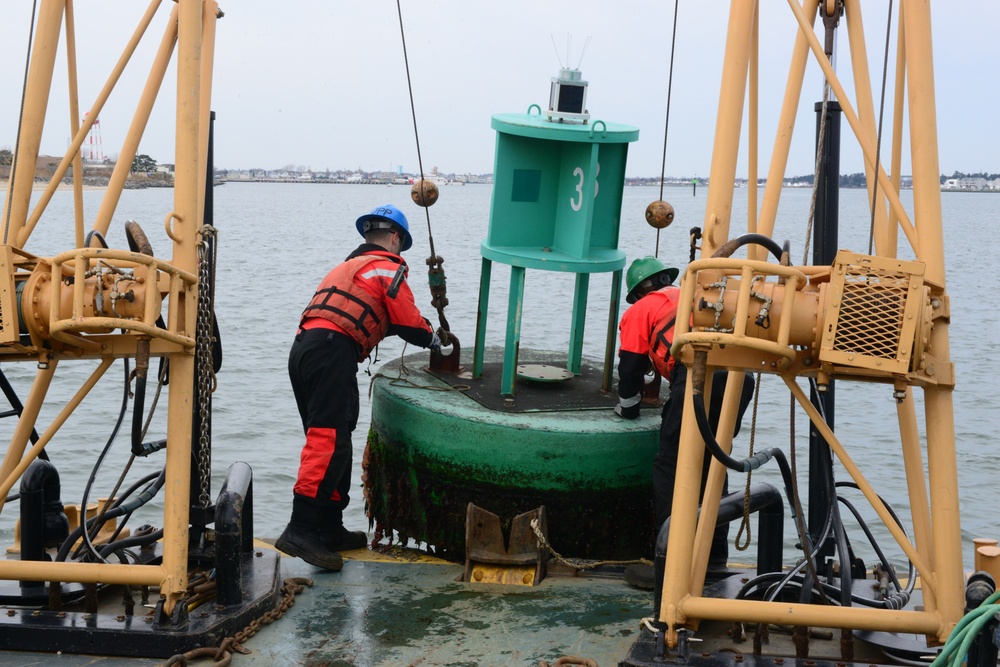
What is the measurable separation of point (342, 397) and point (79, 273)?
6.33 feet

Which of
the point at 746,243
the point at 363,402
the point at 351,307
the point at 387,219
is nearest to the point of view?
the point at 746,243

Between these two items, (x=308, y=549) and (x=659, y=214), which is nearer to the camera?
(x=308, y=549)

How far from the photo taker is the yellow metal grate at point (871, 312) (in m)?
3.79

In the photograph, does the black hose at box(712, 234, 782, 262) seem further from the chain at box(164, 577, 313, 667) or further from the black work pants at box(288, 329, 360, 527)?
the chain at box(164, 577, 313, 667)

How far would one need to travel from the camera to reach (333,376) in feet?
18.7

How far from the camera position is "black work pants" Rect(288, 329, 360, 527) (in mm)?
5695

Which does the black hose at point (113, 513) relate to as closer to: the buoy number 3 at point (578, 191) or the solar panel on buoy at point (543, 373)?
the solar panel on buoy at point (543, 373)

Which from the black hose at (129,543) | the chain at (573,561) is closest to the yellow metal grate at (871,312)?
the chain at (573,561)

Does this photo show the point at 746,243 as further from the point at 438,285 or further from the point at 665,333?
the point at 438,285

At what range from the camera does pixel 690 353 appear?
4062mm

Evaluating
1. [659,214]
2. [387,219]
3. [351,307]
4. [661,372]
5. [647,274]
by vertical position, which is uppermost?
[659,214]

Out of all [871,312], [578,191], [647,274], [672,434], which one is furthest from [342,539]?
[871,312]

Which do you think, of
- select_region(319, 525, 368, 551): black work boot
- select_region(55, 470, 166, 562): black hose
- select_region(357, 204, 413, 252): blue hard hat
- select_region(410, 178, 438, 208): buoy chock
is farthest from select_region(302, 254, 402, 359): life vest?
select_region(55, 470, 166, 562): black hose

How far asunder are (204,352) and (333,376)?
102 centimetres
